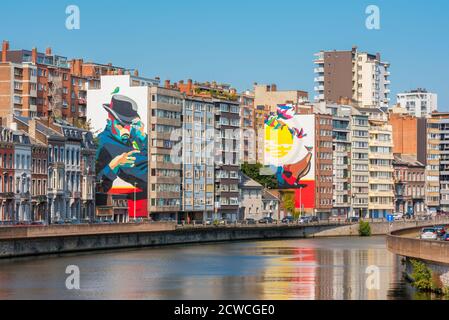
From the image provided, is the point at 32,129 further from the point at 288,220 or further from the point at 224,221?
the point at 288,220

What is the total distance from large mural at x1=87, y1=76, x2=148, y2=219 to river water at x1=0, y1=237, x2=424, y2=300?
39875mm

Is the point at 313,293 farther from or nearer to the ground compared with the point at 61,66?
nearer to the ground

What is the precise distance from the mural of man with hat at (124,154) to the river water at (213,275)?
39697 mm

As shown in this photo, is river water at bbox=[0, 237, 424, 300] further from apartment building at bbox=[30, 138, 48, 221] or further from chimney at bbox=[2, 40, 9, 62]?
chimney at bbox=[2, 40, 9, 62]

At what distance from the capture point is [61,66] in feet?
623

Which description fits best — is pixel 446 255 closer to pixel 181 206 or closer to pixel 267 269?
pixel 267 269

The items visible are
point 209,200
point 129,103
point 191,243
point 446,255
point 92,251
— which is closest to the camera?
point 446,255

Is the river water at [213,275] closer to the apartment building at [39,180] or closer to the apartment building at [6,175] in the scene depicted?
the apartment building at [6,175]

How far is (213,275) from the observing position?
9319 centimetres

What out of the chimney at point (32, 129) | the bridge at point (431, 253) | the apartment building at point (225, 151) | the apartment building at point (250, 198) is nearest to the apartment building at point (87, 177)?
the chimney at point (32, 129)

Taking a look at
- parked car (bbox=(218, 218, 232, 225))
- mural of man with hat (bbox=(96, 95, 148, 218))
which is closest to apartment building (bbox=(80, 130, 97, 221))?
mural of man with hat (bbox=(96, 95, 148, 218))
